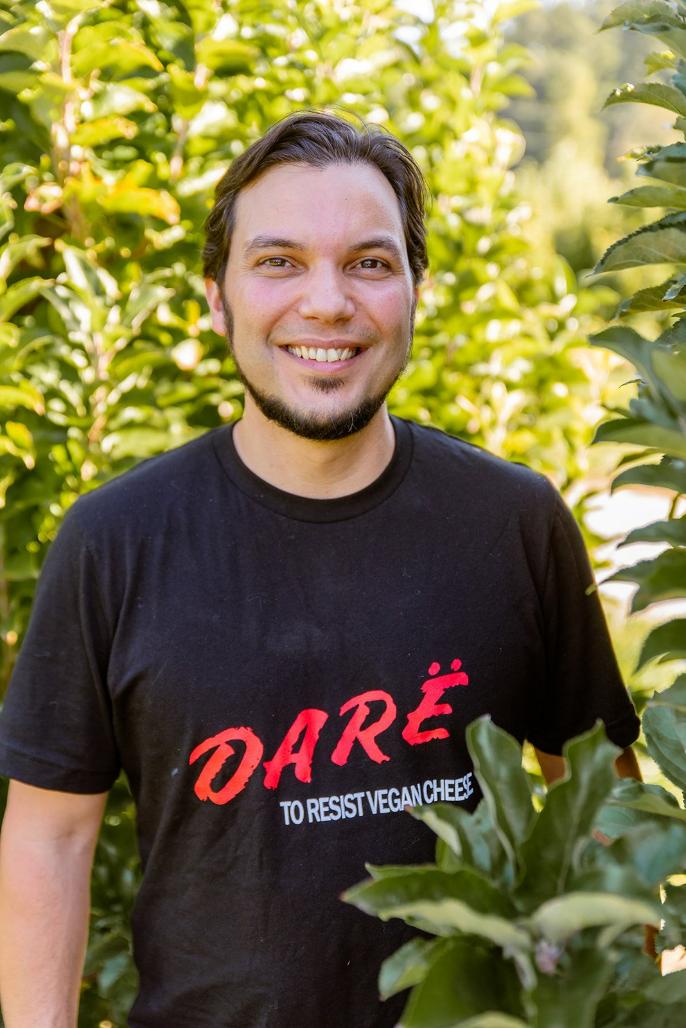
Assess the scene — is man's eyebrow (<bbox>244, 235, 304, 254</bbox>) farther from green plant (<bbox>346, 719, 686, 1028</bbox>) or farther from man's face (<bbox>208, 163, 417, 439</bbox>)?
green plant (<bbox>346, 719, 686, 1028</bbox>)

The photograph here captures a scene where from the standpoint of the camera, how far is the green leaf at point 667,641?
108cm

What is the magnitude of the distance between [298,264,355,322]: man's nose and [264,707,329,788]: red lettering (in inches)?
23.2

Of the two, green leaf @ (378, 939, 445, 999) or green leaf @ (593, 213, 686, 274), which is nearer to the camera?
green leaf @ (378, 939, 445, 999)

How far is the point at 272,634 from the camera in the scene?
5.51ft

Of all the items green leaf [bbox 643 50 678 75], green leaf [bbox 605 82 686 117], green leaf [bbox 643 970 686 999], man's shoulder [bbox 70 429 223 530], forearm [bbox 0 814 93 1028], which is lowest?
forearm [bbox 0 814 93 1028]

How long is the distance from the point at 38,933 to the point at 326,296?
1064 millimetres

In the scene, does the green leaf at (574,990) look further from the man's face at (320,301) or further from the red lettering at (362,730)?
the man's face at (320,301)

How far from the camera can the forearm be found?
174 cm

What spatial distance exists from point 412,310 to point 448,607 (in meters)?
0.53

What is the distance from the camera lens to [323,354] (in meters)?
1.77

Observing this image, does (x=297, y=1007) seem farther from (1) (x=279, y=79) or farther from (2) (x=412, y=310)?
(1) (x=279, y=79)

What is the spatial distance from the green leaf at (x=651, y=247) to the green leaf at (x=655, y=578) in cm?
36

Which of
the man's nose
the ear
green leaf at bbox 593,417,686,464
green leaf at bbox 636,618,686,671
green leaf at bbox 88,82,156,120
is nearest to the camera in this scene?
green leaf at bbox 593,417,686,464

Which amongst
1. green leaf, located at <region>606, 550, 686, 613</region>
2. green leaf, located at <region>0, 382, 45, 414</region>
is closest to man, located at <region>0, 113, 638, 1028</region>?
green leaf, located at <region>0, 382, 45, 414</region>
